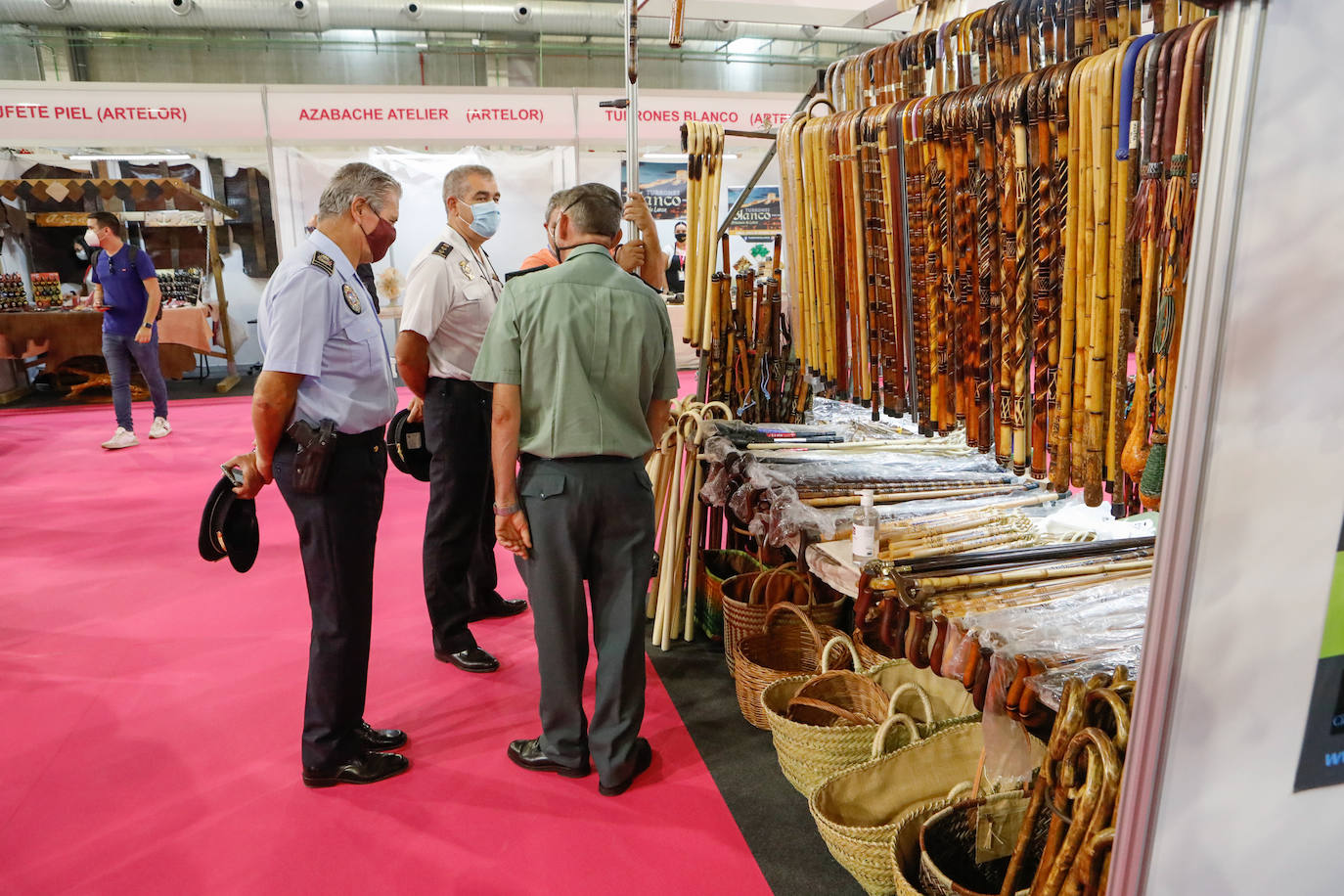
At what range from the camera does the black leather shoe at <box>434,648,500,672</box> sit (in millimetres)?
3357

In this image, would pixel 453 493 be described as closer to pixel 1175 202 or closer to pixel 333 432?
pixel 333 432

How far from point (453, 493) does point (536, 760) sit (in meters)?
1.06

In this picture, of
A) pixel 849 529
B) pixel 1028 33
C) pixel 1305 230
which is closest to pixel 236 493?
pixel 849 529

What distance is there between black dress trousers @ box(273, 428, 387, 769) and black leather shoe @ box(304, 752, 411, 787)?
0.03 meters

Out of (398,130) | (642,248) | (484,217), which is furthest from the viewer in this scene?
(398,130)

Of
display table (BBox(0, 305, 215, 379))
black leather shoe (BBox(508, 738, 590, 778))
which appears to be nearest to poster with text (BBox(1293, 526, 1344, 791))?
black leather shoe (BBox(508, 738, 590, 778))

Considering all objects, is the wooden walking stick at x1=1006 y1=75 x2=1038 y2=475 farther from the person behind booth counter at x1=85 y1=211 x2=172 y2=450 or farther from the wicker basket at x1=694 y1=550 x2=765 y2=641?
the person behind booth counter at x1=85 y1=211 x2=172 y2=450

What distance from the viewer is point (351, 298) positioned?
242 cm

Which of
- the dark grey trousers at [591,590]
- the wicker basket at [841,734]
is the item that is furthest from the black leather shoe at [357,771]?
the wicker basket at [841,734]

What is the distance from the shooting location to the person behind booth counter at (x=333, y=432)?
2.32 metres

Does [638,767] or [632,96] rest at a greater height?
[632,96]

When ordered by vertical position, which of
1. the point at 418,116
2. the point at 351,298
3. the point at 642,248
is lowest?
the point at 351,298

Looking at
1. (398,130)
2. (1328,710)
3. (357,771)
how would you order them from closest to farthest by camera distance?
(1328,710)
(357,771)
(398,130)

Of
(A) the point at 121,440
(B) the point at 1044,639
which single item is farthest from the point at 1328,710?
(A) the point at 121,440
